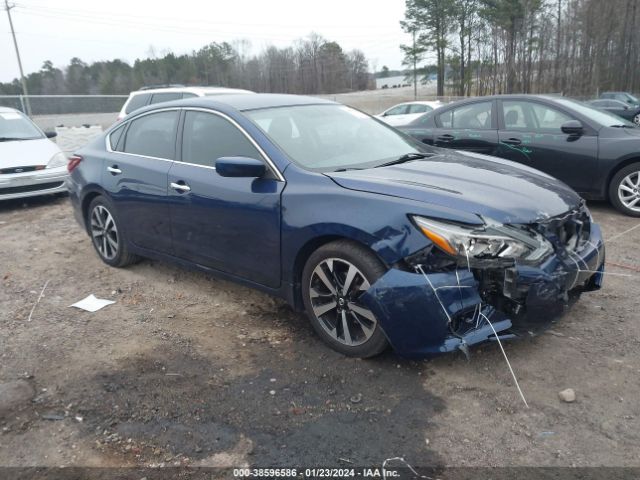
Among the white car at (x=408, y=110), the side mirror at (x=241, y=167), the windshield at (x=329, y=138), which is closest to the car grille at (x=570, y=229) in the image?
the windshield at (x=329, y=138)

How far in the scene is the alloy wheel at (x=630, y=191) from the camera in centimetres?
630

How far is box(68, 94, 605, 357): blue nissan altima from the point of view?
114 inches

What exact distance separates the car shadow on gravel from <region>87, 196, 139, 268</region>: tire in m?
1.89

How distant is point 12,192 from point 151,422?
277 inches

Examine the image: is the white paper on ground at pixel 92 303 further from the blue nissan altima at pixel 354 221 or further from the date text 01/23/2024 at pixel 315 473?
the date text 01/23/2024 at pixel 315 473

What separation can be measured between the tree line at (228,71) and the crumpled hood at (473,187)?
58.8m

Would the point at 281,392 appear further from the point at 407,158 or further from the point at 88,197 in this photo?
the point at 88,197

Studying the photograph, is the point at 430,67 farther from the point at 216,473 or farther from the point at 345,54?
the point at 216,473

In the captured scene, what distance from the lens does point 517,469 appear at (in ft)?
7.63

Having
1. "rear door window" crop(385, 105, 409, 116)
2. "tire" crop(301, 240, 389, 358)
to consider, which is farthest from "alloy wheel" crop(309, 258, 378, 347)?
"rear door window" crop(385, 105, 409, 116)

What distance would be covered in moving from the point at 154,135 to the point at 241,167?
60.9 inches

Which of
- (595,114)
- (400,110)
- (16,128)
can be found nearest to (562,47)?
(400,110)

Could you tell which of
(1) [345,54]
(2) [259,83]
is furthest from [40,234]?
(1) [345,54]

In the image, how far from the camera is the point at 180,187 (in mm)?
4156
